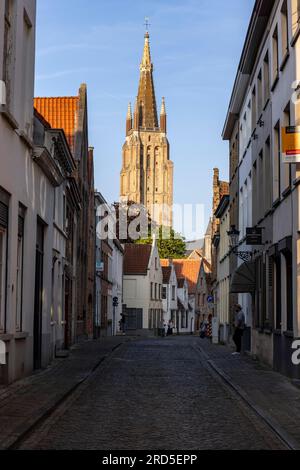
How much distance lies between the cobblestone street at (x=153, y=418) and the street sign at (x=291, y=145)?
4.55 m

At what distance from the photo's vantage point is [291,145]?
1571 centimetres

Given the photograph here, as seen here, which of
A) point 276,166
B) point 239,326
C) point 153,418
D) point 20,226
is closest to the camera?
point 153,418

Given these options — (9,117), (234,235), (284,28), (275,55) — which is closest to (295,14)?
(284,28)

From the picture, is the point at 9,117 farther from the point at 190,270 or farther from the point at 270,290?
the point at 190,270

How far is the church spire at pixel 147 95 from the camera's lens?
154 meters

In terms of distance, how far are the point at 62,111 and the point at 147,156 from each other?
383 ft

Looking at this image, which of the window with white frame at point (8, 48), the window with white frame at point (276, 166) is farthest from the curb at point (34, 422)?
the window with white frame at point (276, 166)

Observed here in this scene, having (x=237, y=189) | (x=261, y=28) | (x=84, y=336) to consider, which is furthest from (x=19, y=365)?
(x=84, y=336)

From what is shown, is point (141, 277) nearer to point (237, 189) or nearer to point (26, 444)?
point (237, 189)

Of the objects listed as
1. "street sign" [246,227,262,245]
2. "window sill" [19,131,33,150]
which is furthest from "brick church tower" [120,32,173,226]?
"window sill" [19,131,33,150]

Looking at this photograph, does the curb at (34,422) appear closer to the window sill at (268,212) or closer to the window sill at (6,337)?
the window sill at (6,337)
